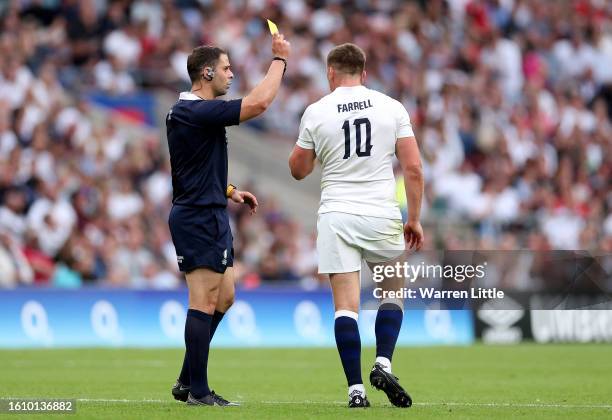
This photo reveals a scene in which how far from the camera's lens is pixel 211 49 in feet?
30.6

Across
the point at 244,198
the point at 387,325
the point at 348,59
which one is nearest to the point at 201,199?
the point at 244,198

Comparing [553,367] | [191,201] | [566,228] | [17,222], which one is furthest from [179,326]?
[191,201]

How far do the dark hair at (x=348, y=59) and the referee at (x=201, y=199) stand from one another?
36 centimetres

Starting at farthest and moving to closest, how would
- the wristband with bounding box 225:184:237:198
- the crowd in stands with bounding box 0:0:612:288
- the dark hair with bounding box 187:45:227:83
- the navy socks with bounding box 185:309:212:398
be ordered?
the crowd in stands with bounding box 0:0:612:288, the wristband with bounding box 225:184:237:198, the dark hair with bounding box 187:45:227:83, the navy socks with bounding box 185:309:212:398

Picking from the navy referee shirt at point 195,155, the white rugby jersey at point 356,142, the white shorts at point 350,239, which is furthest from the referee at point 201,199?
the white shorts at point 350,239

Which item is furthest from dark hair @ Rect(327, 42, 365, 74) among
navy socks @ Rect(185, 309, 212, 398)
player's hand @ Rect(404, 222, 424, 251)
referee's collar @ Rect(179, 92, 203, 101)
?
navy socks @ Rect(185, 309, 212, 398)

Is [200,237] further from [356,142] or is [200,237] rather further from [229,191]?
[356,142]

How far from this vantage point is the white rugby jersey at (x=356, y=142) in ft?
29.9

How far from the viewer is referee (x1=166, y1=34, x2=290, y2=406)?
361 inches

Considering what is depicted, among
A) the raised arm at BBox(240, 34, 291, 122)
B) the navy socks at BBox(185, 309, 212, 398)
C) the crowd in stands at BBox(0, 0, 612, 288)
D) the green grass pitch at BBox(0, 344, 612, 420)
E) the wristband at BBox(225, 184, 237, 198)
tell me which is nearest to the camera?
the raised arm at BBox(240, 34, 291, 122)

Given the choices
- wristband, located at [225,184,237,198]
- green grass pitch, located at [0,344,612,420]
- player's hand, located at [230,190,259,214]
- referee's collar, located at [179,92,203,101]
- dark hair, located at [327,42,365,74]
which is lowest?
green grass pitch, located at [0,344,612,420]

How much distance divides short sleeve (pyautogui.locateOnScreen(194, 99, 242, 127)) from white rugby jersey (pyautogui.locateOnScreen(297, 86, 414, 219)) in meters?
0.51

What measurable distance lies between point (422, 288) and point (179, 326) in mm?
7959

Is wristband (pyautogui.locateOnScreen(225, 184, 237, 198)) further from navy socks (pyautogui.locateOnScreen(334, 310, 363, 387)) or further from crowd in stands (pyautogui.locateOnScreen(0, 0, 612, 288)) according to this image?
crowd in stands (pyautogui.locateOnScreen(0, 0, 612, 288))
